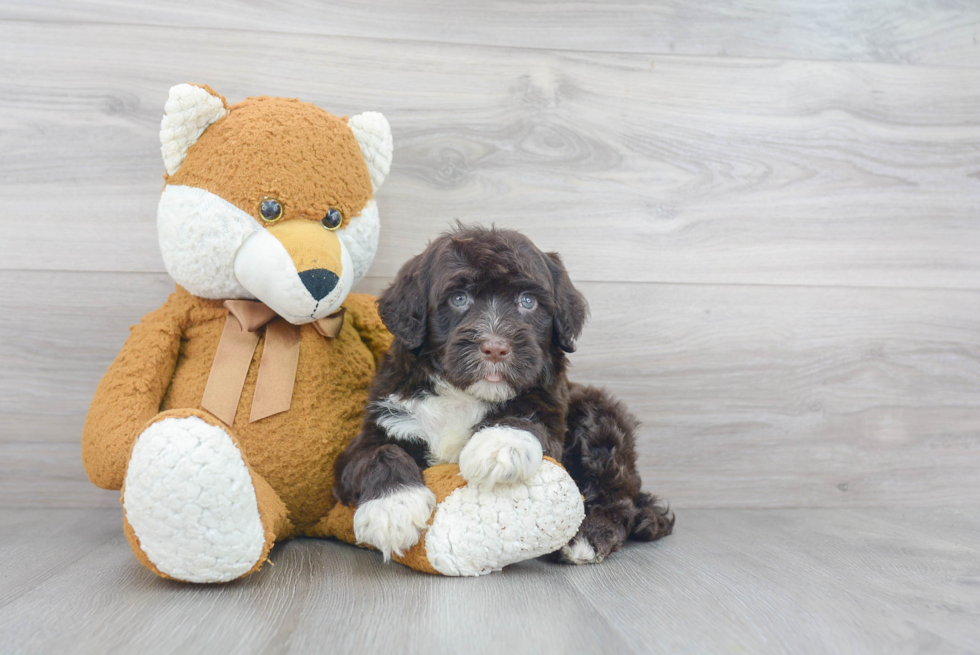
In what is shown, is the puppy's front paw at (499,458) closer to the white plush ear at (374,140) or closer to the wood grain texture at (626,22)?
the white plush ear at (374,140)

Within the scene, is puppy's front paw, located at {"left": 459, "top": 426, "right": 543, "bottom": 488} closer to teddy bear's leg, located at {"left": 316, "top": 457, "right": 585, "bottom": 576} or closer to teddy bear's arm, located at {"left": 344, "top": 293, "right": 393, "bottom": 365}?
teddy bear's leg, located at {"left": 316, "top": 457, "right": 585, "bottom": 576}

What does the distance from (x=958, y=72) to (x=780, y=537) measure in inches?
65.9

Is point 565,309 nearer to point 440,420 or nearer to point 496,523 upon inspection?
point 440,420

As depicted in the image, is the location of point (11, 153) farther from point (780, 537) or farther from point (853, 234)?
point (853, 234)

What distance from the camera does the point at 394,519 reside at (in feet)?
4.68

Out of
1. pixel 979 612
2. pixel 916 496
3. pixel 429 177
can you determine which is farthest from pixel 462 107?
pixel 916 496

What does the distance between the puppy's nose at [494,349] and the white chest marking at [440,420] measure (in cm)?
19

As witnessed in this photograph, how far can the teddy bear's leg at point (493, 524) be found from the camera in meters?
1.48

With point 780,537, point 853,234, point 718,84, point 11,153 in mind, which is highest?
point 718,84

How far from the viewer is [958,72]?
2418 millimetres

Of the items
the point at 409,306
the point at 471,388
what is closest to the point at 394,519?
the point at 471,388

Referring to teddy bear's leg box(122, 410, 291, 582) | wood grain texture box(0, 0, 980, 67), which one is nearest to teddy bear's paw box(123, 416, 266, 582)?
teddy bear's leg box(122, 410, 291, 582)

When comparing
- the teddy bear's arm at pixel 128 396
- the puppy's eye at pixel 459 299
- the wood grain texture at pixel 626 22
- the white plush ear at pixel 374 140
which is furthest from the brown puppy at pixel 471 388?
the wood grain texture at pixel 626 22

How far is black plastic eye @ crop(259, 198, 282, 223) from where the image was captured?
166cm
